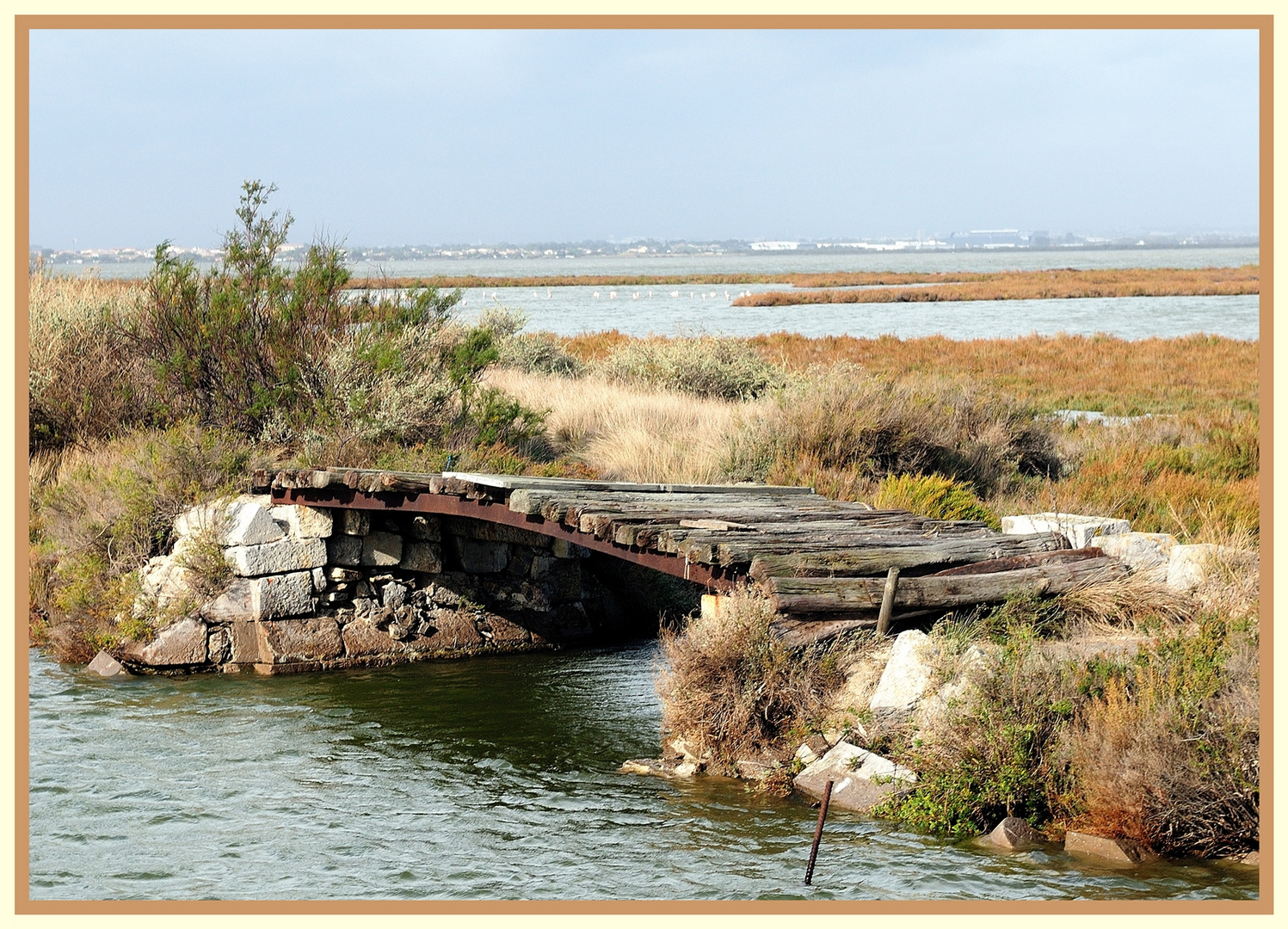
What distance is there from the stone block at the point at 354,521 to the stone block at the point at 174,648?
160 centimetres

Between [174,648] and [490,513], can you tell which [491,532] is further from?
[174,648]

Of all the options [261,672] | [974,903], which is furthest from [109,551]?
[974,903]

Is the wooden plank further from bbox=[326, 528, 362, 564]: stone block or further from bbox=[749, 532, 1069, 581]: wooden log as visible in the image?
bbox=[749, 532, 1069, 581]: wooden log

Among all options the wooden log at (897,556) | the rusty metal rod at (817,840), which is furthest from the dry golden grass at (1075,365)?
the rusty metal rod at (817,840)

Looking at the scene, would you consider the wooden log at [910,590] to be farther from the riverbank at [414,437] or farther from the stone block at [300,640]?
the stone block at [300,640]

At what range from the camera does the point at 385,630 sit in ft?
41.4

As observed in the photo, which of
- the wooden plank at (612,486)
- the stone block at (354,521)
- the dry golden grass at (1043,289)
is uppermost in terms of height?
the dry golden grass at (1043,289)

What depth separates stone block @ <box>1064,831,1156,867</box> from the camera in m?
6.94

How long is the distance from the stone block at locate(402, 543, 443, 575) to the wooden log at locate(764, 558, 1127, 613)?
205 inches

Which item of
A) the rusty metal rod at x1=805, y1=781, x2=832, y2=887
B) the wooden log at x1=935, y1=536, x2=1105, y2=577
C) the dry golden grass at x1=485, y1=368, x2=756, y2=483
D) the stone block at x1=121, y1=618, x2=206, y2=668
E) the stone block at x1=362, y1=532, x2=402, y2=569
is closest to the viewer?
the rusty metal rod at x1=805, y1=781, x2=832, y2=887

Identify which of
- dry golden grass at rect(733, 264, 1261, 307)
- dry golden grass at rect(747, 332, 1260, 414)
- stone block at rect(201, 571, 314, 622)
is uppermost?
dry golden grass at rect(733, 264, 1261, 307)

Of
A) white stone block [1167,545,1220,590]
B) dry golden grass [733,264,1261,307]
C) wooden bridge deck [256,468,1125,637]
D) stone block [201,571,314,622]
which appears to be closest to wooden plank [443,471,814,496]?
wooden bridge deck [256,468,1125,637]

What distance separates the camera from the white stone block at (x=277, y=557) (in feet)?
39.8

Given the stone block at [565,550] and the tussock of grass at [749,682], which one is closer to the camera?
the tussock of grass at [749,682]
